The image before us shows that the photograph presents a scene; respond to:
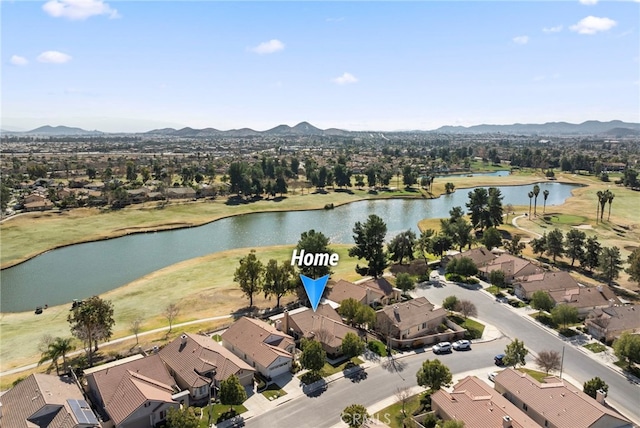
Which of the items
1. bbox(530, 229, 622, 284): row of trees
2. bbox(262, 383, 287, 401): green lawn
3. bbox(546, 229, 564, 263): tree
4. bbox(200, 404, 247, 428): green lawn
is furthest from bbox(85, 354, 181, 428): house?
bbox(546, 229, 564, 263): tree

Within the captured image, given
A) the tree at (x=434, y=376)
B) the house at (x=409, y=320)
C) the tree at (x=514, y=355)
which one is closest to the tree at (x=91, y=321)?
the house at (x=409, y=320)

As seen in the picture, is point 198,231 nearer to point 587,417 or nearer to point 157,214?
point 157,214

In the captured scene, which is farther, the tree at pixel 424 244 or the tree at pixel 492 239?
the tree at pixel 492 239

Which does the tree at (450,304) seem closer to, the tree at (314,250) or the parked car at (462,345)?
the parked car at (462,345)

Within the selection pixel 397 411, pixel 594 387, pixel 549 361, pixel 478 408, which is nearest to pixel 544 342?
pixel 549 361

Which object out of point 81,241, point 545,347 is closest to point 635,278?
point 545,347

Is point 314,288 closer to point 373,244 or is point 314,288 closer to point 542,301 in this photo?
point 373,244
